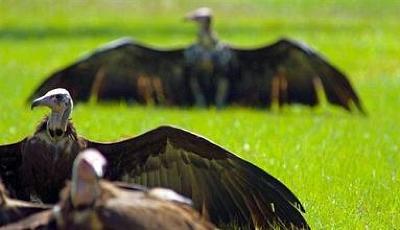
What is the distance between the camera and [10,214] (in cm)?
683

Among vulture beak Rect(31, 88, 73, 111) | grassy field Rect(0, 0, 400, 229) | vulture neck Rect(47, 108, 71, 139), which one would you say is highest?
vulture beak Rect(31, 88, 73, 111)

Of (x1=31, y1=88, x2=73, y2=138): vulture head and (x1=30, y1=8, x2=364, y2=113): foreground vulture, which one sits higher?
(x1=31, y1=88, x2=73, y2=138): vulture head

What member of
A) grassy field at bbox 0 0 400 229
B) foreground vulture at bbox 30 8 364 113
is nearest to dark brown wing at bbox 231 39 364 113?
foreground vulture at bbox 30 8 364 113

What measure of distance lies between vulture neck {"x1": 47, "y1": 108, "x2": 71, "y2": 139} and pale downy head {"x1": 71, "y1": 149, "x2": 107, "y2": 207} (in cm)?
246

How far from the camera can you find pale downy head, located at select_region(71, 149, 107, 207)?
5965mm

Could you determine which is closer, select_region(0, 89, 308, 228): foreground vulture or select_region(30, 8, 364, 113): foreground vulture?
select_region(0, 89, 308, 228): foreground vulture

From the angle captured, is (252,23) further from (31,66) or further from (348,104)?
(348,104)

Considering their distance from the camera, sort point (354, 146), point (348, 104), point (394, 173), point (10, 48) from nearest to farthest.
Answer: point (394, 173) → point (354, 146) → point (348, 104) → point (10, 48)

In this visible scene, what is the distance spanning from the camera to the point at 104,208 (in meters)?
6.03

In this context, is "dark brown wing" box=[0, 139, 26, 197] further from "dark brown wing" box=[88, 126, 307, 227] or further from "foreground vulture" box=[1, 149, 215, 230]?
"foreground vulture" box=[1, 149, 215, 230]

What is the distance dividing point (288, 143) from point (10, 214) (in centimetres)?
572

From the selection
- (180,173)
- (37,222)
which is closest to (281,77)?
(180,173)

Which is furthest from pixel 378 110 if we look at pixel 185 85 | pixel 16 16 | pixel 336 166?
pixel 16 16

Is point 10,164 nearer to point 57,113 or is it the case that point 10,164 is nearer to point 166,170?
point 57,113
